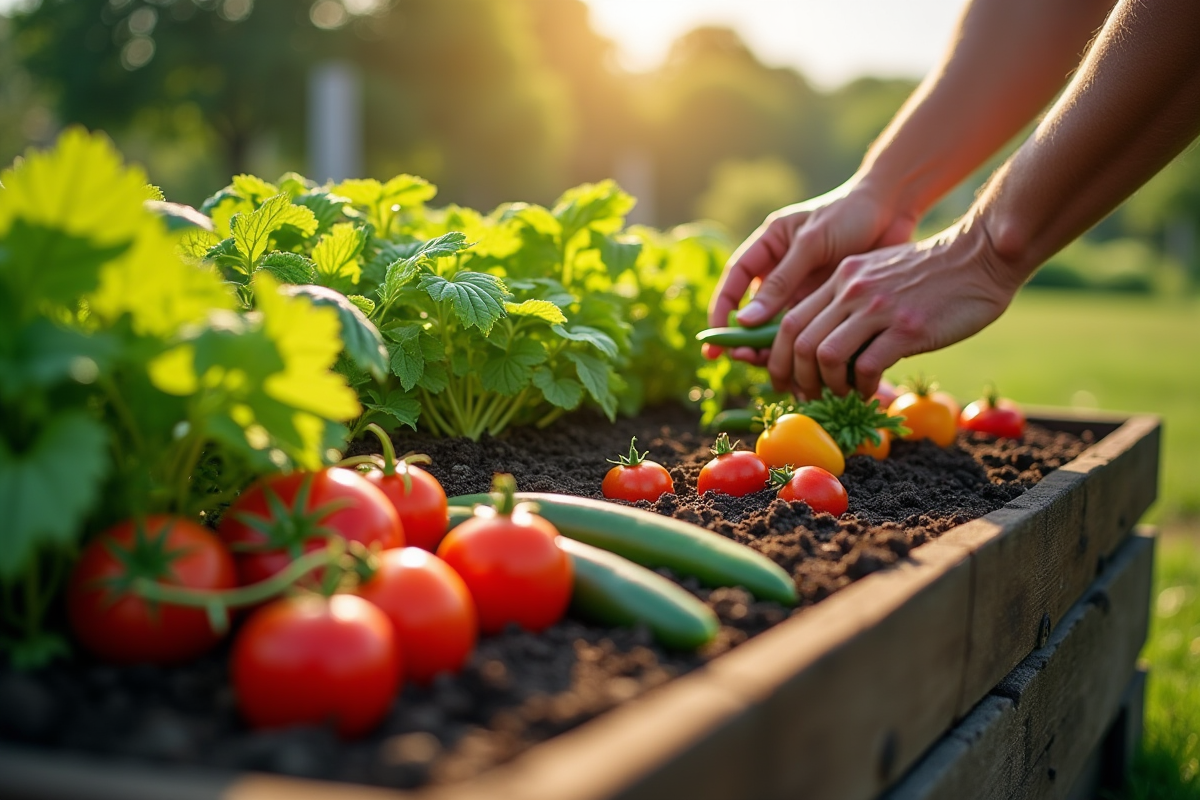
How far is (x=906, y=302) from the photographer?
2.95 meters

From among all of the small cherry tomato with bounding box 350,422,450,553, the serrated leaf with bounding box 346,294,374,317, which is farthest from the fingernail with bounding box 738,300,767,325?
the small cherry tomato with bounding box 350,422,450,553

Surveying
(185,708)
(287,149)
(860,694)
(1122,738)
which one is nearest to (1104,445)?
(1122,738)

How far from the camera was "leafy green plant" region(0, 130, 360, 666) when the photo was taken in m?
1.25

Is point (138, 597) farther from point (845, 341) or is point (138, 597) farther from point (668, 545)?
point (845, 341)

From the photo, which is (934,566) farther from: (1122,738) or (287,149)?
(287,149)

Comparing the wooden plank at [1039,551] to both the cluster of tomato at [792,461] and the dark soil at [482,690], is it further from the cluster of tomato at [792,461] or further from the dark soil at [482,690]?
the cluster of tomato at [792,461]

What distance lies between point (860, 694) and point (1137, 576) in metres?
2.71

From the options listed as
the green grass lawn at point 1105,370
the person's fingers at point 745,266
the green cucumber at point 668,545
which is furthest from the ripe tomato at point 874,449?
the green grass lawn at point 1105,370

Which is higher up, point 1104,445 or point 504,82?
point 504,82

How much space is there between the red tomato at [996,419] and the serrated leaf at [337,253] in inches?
98.4

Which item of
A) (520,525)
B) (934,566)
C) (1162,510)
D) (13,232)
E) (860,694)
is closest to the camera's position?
(13,232)

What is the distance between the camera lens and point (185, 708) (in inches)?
52.1

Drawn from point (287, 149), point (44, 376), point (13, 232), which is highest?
point (287, 149)

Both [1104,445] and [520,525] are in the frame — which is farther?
[1104,445]
